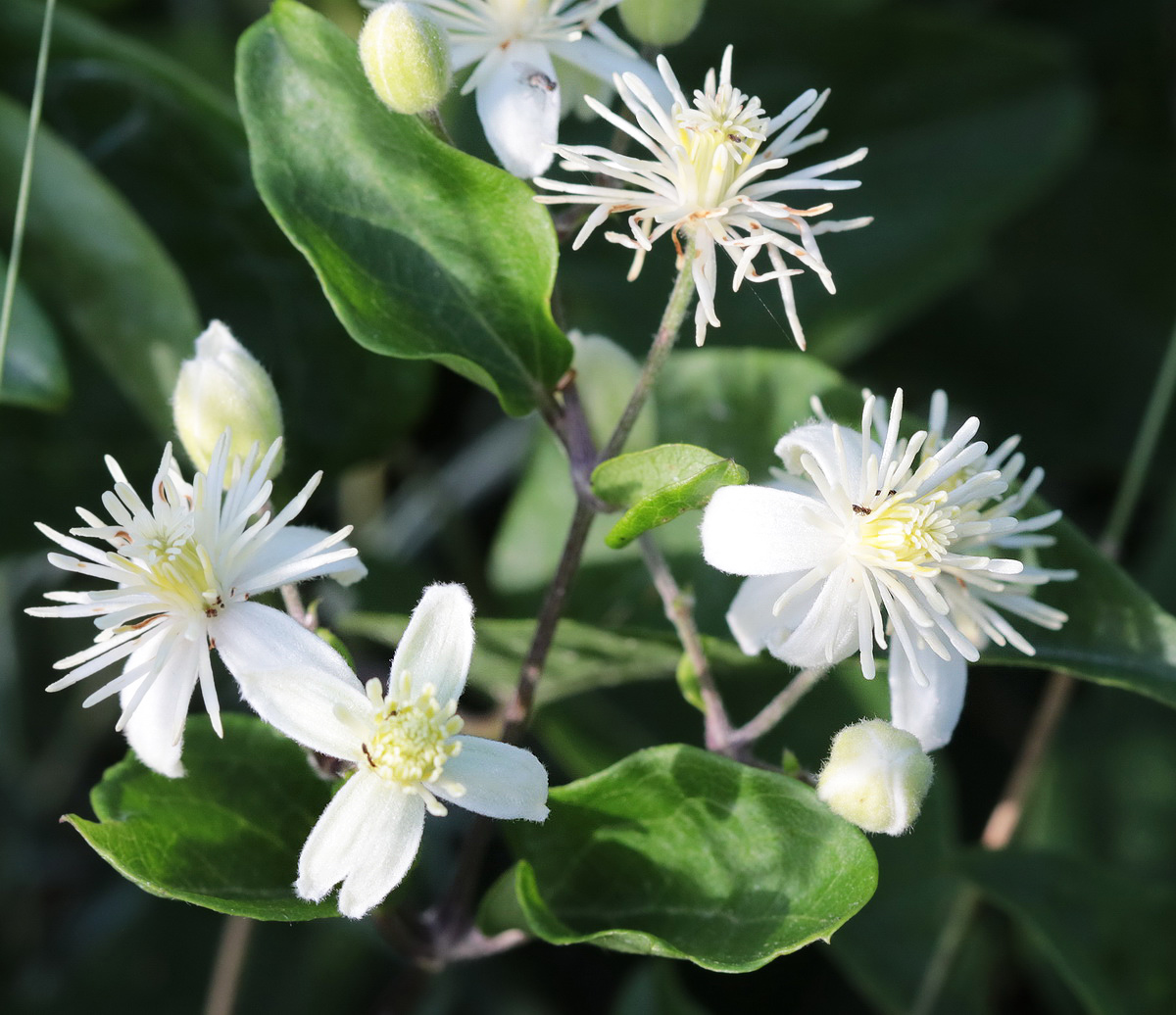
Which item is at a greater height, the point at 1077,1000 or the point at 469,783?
the point at 469,783

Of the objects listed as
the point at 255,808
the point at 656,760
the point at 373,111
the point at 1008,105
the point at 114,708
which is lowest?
the point at 114,708

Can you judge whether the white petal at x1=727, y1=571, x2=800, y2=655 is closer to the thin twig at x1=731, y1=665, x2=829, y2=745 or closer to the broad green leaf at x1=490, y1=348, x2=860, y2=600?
the thin twig at x1=731, y1=665, x2=829, y2=745

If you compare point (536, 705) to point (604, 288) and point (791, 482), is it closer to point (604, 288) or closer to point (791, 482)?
point (791, 482)

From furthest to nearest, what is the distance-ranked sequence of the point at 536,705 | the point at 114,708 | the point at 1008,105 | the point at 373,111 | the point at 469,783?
1. the point at 1008,105
2. the point at 114,708
3. the point at 536,705
4. the point at 373,111
5. the point at 469,783

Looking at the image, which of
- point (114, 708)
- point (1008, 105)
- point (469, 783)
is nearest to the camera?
point (469, 783)

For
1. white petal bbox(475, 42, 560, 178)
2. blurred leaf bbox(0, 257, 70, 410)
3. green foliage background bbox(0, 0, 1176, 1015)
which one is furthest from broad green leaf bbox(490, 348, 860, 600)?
blurred leaf bbox(0, 257, 70, 410)

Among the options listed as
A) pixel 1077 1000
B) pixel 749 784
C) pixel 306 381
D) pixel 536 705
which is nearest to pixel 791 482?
pixel 749 784

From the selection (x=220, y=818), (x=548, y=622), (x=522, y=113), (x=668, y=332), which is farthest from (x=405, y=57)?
(x=220, y=818)

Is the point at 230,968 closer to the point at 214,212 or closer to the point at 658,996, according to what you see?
the point at 658,996
